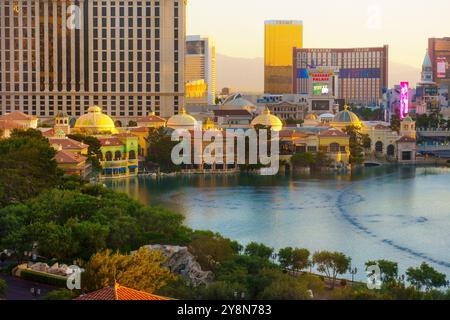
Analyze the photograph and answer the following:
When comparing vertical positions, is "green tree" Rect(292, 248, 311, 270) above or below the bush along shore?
below

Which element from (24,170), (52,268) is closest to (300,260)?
(52,268)

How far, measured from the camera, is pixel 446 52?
269ft

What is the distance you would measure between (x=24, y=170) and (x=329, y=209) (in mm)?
7419

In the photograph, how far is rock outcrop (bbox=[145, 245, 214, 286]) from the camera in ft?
37.4

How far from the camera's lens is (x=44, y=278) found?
1135 cm

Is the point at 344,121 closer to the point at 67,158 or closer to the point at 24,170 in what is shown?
the point at 67,158

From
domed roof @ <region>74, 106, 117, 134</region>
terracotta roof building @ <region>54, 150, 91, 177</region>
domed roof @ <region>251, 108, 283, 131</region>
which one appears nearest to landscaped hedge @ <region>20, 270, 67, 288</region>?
terracotta roof building @ <region>54, 150, 91, 177</region>

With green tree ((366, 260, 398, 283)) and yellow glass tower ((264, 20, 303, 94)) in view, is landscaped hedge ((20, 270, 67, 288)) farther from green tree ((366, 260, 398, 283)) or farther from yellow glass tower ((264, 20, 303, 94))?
yellow glass tower ((264, 20, 303, 94))

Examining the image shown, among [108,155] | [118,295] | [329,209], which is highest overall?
[118,295]

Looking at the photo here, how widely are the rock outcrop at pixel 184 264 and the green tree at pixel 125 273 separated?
2.47 ft

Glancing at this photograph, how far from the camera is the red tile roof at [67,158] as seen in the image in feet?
83.3

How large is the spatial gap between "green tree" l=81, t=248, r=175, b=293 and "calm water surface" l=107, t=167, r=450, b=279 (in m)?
3.79

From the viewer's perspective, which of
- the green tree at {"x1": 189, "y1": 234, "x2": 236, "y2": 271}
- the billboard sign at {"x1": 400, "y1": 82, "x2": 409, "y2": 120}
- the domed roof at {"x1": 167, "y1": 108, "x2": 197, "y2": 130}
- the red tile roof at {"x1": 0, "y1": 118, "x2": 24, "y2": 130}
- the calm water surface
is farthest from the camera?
the billboard sign at {"x1": 400, "y1": 82, "x2": 409, "y2": 120}

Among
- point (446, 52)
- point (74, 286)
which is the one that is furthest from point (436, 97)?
point (74, 286)
